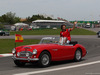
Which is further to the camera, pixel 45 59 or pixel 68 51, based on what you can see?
pixel 68 51

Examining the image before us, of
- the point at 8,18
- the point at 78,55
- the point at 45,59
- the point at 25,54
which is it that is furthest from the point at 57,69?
the point at 8,18

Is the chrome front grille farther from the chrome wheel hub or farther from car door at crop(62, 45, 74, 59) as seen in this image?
car door at crop(62, 45, 74, 59)

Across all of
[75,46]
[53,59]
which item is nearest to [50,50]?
[53,59]

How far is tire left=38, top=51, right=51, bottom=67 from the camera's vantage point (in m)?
9.35

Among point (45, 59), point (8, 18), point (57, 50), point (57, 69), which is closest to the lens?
point (57, 69)

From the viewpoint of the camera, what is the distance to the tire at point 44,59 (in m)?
9.35

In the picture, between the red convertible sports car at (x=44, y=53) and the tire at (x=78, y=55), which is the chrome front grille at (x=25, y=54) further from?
the tire at (x=78, y=55)

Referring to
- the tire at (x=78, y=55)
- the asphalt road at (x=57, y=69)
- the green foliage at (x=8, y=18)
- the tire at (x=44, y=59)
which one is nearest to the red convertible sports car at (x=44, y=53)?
the tire at (x=44, y=59)

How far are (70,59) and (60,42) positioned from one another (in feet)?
2.92

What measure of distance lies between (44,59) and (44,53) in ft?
0.79

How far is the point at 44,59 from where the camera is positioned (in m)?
9.54

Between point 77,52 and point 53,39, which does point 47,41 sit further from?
point 77,52

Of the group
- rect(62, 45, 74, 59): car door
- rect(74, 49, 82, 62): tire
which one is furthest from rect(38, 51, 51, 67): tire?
rect(74, 49, 82, 62): tire

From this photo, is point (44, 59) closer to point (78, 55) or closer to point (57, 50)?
point (57, 50)
